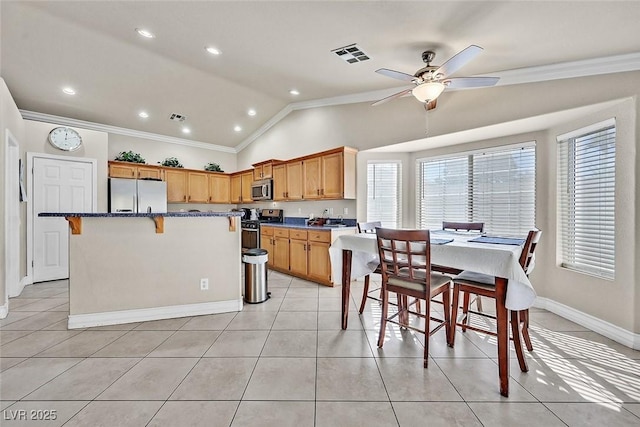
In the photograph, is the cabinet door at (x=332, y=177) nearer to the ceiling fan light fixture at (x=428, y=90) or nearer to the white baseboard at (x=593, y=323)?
the ceiling fan light fixture at (x=428, y=90)

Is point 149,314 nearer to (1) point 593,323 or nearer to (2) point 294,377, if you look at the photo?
(2) point 294,377

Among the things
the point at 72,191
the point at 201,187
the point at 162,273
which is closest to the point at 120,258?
the point at 162,273

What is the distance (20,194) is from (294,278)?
431cm

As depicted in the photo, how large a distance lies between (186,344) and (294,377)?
111 cm

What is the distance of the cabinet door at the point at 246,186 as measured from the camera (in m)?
6.58

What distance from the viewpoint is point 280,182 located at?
5.55m

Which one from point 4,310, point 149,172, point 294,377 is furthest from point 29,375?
point 149,172

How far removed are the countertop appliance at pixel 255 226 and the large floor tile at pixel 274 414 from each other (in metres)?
4.08

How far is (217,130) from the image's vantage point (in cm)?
636

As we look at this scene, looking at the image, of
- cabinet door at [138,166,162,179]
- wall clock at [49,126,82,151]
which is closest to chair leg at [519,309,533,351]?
wall clock at [49,126,82,151]

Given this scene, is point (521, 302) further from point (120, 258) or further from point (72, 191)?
point (72, 191)

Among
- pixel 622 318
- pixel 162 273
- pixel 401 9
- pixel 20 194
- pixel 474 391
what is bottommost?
pixel 474 391

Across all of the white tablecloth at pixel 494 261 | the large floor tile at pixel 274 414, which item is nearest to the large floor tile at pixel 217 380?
the large floor tile at pixel 274 414

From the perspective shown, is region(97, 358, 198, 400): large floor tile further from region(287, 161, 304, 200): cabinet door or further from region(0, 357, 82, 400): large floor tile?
region(287, 161, 304, 200): cabinet door
